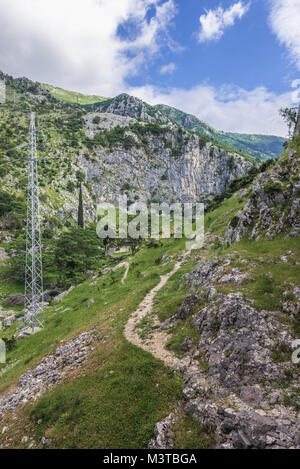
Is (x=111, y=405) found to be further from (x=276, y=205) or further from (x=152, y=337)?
(x=276, y=205)

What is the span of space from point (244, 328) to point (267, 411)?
3.89 metres

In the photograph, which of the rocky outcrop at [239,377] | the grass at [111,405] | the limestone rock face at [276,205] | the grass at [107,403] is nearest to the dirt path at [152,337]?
the grass at [107,403]

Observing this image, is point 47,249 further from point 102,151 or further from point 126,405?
point 102,151

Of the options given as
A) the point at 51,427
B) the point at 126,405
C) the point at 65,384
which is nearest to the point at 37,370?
the point at 65,384

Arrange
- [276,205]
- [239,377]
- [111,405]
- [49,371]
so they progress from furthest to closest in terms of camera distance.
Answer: [276,205]
[49,371]
[111,405]
[239,377]

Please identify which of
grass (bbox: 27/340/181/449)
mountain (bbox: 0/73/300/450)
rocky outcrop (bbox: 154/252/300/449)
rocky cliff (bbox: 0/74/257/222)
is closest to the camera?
rocky outcrop (bbox: 154/252/300/449)

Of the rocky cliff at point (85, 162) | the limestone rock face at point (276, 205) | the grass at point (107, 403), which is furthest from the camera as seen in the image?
the rocky cliff at point (85, 162)

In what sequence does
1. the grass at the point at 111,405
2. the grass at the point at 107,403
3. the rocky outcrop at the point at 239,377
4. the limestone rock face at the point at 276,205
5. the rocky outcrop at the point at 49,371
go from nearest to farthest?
the rocky outcrop at the point at 239,377
the grass at the point at 111,405
the grass at the point at 107,403
the rocky outcrop at the point at 49,371
the limestone rock face at the point at 276,205

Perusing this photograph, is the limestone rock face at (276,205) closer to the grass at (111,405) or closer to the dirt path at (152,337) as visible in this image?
the dirt path at (152,337)

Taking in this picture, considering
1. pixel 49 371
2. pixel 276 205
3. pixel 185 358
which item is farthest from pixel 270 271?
pixel 49 371

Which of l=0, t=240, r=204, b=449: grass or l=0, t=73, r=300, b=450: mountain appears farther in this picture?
l=0, t=240, r=204, b=449: grass

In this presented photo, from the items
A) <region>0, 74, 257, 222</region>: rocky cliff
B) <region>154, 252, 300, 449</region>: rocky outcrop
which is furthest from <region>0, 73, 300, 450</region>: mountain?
<region>0, 74, 257, 222</region>: rocky cliff

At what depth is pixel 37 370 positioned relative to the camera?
1830cm

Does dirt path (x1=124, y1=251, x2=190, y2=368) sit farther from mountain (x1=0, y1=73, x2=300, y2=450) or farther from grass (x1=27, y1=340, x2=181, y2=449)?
grass (x1=27, y1=340, x2=181, y2=449)
